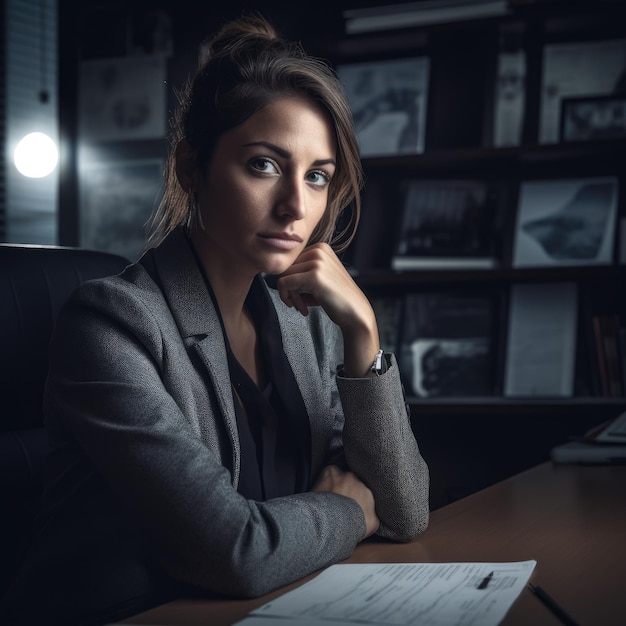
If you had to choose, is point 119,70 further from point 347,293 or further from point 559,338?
point 347,293

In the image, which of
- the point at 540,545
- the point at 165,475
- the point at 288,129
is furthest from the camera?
the point at 288,129

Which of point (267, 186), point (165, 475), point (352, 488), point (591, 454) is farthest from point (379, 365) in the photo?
point (591, 454)

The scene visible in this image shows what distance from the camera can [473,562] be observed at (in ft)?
3.22

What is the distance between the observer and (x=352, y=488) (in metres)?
1.22

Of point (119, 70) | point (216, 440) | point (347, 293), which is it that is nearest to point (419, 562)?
point (216, 440)

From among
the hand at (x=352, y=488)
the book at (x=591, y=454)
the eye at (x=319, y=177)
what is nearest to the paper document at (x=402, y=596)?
the hand at (x=352, y=488)

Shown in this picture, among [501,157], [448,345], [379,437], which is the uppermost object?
[501,157]

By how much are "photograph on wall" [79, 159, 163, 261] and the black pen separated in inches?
97.0

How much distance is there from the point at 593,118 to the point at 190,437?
2.00 metres

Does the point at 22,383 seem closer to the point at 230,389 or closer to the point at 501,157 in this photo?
the point at 230,389

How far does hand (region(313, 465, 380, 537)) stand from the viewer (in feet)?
3.81

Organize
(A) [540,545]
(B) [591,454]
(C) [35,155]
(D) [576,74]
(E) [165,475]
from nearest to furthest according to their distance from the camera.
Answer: (E) [165,475] < (A) [540,545] < (B) [591,454] < (D) [576,74] < (C) [35,155]

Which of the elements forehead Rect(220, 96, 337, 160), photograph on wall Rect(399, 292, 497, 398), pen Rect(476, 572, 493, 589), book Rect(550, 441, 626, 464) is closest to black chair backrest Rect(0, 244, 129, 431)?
forehead Rect(220, 96, 337, 160)

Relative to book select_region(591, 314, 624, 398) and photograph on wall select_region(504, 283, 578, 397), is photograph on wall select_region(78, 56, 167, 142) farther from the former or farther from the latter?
book select_region(591, 314, 624, 398)
